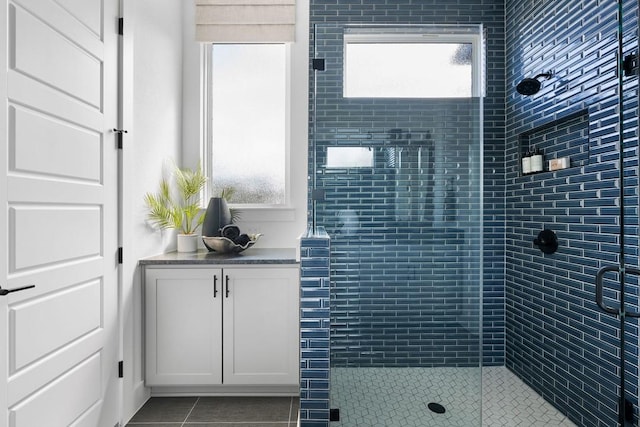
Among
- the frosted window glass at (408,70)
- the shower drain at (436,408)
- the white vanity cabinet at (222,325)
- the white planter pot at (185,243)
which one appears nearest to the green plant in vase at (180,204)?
the white planter pot at (185,243)

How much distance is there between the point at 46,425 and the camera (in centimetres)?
140

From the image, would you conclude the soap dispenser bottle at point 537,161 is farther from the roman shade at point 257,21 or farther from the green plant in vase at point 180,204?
the green plant in vase at point 180,204

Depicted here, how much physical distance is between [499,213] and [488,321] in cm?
80

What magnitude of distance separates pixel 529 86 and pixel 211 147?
2276 millimetres

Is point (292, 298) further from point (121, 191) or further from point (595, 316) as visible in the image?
point (595, 316)

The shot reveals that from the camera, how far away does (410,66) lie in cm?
176

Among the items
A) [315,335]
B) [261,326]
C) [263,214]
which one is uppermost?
[263,214]

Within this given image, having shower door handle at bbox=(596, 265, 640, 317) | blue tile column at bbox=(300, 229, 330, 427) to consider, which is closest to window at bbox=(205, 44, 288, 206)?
blue tile column at bbox=(300, 229, 330, 427)

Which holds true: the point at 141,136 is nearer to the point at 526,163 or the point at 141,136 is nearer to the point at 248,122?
the point at 248,122

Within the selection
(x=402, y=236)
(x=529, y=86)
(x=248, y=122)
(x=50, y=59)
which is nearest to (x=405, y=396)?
(x=402, y=236)

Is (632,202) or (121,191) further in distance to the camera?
(121,191)

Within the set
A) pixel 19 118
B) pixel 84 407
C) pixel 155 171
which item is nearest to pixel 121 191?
pixel 155 171

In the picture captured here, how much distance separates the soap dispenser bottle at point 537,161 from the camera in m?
2.16

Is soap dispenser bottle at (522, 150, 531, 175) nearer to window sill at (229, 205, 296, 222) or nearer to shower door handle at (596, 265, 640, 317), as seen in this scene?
shower door handle at (596, 265, 640, 317)
